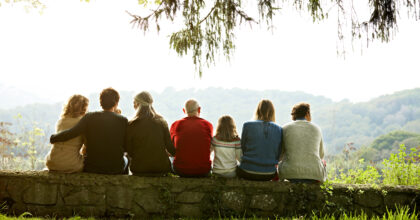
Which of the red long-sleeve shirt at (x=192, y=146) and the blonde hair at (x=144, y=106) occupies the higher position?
the blonde hair at (x=144, y=106)

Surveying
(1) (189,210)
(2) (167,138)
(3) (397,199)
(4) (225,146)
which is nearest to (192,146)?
(2) (167,138)

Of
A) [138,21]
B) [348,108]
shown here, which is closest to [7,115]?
[348,108]

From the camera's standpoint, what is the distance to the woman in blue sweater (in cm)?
406

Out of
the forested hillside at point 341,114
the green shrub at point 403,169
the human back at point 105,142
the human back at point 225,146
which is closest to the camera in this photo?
the human back at point 105,142

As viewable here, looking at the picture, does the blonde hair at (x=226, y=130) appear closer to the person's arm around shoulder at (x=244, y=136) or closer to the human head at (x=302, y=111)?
the person's arm around shoulder at (x=244, y=136)

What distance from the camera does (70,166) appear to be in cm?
392

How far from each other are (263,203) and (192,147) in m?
1.08

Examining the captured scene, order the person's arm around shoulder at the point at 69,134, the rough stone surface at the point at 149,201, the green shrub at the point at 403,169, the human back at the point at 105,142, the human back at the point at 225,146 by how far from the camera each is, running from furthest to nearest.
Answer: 1. the green shrub at the point at 403,169
2. the human back at the point at 225,146
3. the rough stone surface at the point at 149,201
4. the human back at the point at 105,142
5. the person's arm around shoulder at the point at 69,134

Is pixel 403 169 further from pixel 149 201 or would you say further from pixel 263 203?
pixel 149 201

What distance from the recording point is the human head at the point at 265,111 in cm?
415

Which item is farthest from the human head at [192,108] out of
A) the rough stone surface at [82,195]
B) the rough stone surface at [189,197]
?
the rough stone surface at [82,195]

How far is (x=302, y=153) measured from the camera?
4.06 m

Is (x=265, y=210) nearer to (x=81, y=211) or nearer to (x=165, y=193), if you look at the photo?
(x=165, y=193)

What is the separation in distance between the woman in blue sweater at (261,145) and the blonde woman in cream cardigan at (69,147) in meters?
1.93
